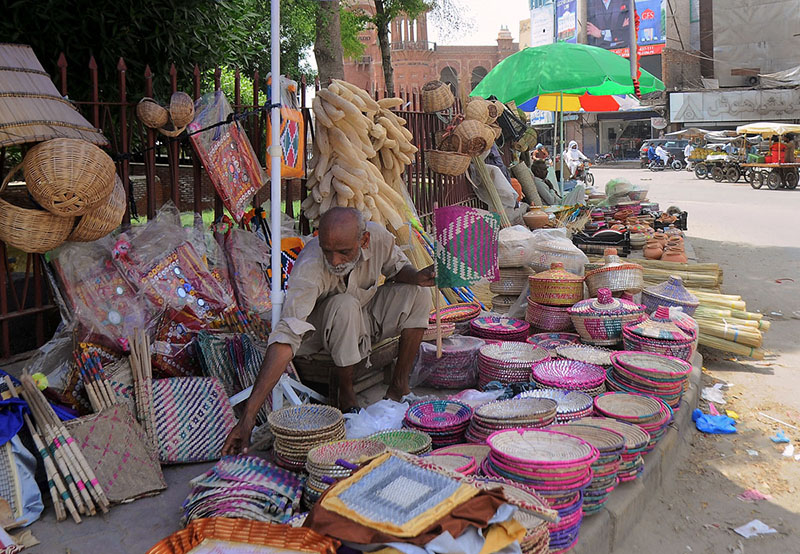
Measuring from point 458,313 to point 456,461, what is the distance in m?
1.86

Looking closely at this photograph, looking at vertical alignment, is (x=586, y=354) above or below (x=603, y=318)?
below

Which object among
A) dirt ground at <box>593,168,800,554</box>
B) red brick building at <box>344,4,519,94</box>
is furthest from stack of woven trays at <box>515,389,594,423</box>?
red brick building at <box>344,4,519,94</box>

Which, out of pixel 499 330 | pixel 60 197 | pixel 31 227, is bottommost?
pixel 499 330

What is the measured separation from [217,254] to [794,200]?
15449 millimetres

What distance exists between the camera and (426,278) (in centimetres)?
338

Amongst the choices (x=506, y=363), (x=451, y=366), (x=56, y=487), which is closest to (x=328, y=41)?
(x=451, y=366)

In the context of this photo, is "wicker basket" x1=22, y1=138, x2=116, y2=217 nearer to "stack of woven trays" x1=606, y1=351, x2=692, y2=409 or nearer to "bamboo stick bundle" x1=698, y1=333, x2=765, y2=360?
"stack of woven trays" x1=606, y1=351, x2=692, y2=409

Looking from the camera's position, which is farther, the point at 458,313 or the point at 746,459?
the point at 458,313

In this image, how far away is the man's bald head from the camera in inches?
117

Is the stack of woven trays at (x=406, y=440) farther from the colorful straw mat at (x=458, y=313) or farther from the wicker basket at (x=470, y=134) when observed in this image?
the wicker basket at (x=470, y=134)

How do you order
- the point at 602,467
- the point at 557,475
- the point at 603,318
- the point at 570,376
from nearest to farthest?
1. the point at 557,475
2. the point at 602,467
3. the point at 570,376
4. the point at 603,318

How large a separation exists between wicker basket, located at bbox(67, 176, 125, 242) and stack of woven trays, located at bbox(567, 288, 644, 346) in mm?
2610

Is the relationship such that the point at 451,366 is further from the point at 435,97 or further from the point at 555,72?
the point at 555,72

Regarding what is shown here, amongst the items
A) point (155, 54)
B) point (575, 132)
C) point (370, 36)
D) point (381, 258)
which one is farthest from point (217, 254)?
point (575, 132)
